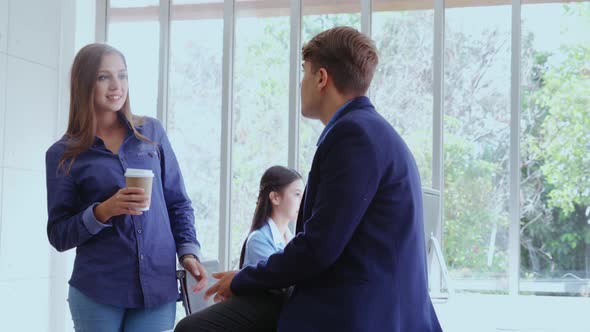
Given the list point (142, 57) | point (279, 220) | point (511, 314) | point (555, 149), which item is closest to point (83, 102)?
point (279, 220)

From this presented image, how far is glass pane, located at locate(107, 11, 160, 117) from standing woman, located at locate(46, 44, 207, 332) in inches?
99.9

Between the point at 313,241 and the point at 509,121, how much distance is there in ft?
10.1

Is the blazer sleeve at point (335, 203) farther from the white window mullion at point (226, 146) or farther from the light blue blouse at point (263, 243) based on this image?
the white window mullion at point (226, 146)

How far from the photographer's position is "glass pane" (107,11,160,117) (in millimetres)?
4953

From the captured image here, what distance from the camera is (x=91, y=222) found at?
7.37 ft

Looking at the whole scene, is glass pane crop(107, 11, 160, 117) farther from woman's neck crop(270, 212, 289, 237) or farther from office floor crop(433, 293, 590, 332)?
office floor crop(433, 293, 590, 332)

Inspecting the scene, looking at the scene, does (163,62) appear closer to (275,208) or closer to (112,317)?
(275,208)

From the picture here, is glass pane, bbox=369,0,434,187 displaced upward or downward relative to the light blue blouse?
upward

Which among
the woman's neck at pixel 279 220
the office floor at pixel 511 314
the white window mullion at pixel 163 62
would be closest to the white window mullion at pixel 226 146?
the white window mullion at pixel 163 62

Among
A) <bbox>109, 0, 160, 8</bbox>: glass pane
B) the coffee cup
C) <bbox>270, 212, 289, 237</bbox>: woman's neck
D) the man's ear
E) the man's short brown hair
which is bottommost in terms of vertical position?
<bbox>270, 212, 289, 237</bbox>: woman's neck

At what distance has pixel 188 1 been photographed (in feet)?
16.2

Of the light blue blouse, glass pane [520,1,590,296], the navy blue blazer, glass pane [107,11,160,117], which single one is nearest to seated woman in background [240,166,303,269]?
the light blue blouse

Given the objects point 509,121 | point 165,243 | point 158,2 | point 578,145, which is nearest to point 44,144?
point 158,2

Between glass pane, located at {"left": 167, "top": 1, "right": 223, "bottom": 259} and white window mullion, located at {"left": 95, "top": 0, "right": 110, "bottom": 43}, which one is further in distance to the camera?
white window mullion, located at {"left": 95, "top": 0, "right": 110, "bottom": 43}
